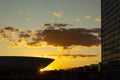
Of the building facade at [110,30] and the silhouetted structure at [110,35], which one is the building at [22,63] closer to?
the silhouetted structure at [110,35]

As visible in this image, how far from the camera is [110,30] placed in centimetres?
18462

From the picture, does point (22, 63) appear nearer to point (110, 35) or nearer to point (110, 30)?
point (110, 30)

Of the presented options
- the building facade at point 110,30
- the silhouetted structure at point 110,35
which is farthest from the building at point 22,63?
the building facade at point 110,30

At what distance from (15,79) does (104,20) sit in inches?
3683

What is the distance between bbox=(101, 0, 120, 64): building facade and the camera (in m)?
173

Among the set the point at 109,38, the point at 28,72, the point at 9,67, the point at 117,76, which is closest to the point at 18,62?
the point at 9,67

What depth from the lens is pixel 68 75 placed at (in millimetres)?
117750

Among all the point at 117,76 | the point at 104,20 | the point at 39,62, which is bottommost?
the point at 117,76

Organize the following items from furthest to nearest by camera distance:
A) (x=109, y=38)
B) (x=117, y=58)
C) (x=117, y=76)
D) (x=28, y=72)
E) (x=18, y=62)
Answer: (x=109, y=38) < (x=117, y=58) < (x=117, y=76) < (x=28, y=72) < (x=18, y=62)

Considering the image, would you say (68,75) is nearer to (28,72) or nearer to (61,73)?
(61,73)

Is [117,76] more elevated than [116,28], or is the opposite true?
[116,28]

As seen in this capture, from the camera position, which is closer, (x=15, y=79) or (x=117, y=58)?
(x=15, y=79)

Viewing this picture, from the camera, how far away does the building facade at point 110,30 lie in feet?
568

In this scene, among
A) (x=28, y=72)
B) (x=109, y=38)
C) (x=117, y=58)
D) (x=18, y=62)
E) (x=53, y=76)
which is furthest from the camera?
(x=109, y=38)
